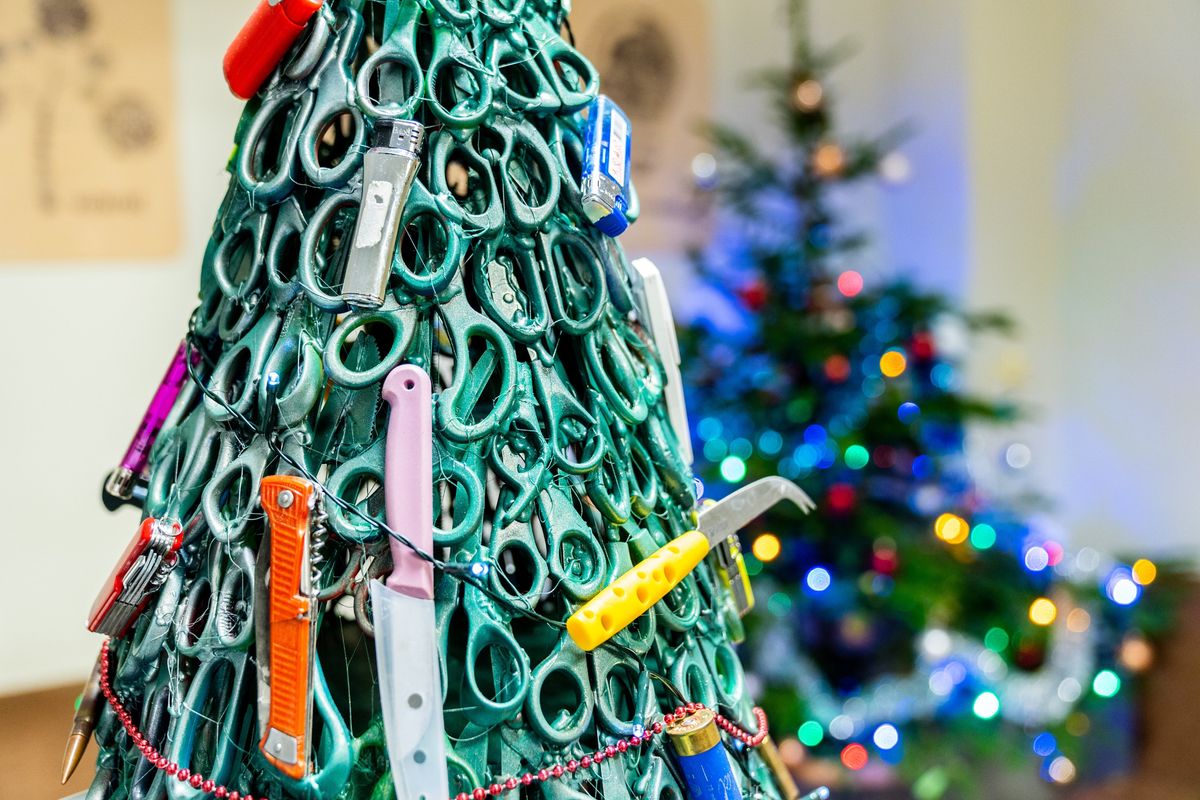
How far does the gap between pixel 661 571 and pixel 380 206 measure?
0.69 ft

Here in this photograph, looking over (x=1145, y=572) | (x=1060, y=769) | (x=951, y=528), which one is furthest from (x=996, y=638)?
(x=1145, y=572)

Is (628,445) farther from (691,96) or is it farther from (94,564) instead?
(691,96)

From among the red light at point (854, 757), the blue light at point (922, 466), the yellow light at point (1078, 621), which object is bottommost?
the red light at point (854, 757)

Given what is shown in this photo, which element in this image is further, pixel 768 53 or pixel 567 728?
pixel 768 53

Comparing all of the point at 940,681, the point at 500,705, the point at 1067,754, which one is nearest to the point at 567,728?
the point at 500,705

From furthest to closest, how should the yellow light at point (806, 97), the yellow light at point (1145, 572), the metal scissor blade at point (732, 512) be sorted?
the yellow light at point (1145, 572) < the yellow light at point (806, 97) < the metal scissor blade at point (732, 512)

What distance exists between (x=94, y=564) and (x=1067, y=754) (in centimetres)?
168

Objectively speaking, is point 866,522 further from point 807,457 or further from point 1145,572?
point 1145,572

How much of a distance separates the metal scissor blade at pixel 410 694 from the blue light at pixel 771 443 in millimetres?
1372

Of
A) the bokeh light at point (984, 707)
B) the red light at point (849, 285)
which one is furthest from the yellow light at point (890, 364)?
the bokeh light at point (984, 707)

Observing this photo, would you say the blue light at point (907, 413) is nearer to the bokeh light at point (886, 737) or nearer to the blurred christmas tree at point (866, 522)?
→ the blurred christmas tree at point (866, 522)

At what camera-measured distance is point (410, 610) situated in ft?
1.43

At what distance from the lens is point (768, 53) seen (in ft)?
7.24

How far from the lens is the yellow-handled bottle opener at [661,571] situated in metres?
0.45
